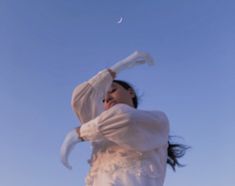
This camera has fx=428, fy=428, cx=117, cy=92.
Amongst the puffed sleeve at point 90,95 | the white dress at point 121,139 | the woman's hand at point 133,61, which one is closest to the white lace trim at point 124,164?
the white dress at point 121,139

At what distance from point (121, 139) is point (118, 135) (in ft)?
0.11

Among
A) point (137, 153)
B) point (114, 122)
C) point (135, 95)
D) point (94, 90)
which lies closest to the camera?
point (114, 122)

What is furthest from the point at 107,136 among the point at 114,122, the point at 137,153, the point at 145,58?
the point at 145,58

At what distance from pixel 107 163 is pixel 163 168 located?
30 centimetres

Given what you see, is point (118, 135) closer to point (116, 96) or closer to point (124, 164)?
point (124, 164)

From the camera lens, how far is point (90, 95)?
2434 mm

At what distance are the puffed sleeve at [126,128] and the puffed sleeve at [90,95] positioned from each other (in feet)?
0.98

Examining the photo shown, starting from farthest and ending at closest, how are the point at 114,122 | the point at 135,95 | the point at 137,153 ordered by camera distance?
the point at 135,95, the point at 137,153, the point at 114,122

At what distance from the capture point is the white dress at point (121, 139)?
2078mm

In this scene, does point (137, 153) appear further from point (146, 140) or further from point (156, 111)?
point (156, 111)

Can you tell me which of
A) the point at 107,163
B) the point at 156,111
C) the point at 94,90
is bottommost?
the point at 107,163

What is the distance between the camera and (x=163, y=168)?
2.30 metres

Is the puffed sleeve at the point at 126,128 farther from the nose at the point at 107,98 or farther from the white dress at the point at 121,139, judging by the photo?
the nose at the point at 107,98

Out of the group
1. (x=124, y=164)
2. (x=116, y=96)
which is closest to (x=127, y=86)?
(x=116, y=96)
